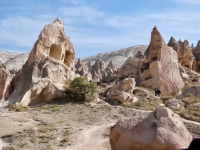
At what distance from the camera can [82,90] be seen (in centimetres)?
2516

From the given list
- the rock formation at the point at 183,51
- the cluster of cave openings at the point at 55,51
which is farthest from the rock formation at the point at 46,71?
the rock formation at the point at 183,51

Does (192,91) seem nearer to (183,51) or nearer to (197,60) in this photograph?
(183,51)

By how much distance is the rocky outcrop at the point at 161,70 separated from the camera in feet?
105

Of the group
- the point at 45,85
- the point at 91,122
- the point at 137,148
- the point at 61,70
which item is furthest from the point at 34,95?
the point at 137,148

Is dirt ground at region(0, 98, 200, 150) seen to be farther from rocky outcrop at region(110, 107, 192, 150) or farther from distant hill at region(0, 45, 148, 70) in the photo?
distant hill at region(0, 45, 148, 70)

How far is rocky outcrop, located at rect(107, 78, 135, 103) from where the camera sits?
26.6 metres

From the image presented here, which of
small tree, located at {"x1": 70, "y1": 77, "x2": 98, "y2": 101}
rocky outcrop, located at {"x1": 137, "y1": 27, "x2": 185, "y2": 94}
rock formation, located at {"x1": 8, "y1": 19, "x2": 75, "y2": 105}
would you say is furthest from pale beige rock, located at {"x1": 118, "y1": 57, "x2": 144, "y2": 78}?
small tree, located at {"x1": 70, "y1": 77, "x2": 98, "y2": 101}

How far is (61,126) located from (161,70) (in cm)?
1638

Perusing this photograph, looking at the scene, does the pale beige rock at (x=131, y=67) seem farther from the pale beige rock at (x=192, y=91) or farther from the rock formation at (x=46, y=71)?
the rock formation at (x=46, y=71)

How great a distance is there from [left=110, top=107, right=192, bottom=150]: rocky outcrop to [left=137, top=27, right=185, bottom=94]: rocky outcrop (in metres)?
20.8

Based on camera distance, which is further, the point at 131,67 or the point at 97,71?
the point at 97,71

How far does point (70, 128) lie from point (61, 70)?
377 inches

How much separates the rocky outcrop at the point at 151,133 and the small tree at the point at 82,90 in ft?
44.2

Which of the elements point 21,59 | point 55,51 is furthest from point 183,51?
point 21,59
